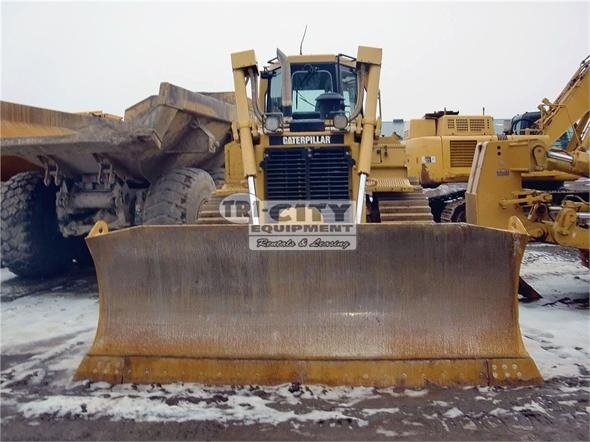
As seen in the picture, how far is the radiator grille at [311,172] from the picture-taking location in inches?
190

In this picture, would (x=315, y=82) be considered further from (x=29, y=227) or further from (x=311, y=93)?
(x=29, y=227)

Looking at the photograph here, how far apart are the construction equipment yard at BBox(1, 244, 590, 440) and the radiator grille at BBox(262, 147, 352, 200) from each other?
6.45 ft

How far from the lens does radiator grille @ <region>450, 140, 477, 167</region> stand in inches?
427

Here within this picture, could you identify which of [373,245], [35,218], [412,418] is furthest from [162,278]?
[35,218]

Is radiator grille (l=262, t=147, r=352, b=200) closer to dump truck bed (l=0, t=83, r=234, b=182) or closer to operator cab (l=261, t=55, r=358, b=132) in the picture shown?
operator cab (l=261, t=55, r=358, b=132)

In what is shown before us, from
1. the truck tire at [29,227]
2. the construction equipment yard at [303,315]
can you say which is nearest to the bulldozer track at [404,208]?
the construction equipment yard at [303,315]

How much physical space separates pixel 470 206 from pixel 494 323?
3482 mm

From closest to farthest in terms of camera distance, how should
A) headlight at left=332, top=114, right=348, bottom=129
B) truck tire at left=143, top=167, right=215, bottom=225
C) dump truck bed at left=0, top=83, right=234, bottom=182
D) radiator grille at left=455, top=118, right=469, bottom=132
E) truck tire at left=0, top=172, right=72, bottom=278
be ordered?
1. headlight at left=332, top=114, right=348, bottom=129
2. dump truck bed at left=0, top=83, right=234, bottom=182
3. truck tire at left=143, top=167, right=215, bottom=225
4. truck tire at left=0, top=172, right=72, bottom=278
5. radiator grille at left=455, top=118, right=469, bottom=132

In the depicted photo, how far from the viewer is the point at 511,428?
285 cm

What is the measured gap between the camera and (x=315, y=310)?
11.7 feet

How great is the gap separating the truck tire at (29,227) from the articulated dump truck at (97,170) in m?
0.01

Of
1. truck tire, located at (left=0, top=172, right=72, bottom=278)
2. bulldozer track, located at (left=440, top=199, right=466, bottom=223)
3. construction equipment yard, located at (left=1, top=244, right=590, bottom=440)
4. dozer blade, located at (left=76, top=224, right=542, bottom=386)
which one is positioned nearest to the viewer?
construction equipment yard, located at (left=1, top=244, right=590, bottom=440)

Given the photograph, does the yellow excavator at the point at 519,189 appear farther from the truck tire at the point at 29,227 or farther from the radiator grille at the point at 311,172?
the truck tire at the point at 29,227

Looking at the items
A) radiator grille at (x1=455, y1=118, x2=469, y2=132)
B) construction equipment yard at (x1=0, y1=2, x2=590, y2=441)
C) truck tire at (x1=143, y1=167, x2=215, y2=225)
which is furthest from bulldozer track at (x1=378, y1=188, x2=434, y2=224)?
radiator grille at (x1=455, y1=118, x2=469, y2=132)
